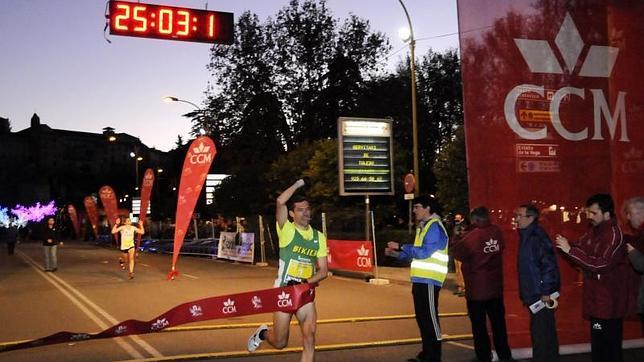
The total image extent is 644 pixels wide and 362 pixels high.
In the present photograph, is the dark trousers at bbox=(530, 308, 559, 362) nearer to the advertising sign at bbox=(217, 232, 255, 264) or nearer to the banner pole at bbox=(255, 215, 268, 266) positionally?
the banner pole at bbox=(255, 215, 268, 266)

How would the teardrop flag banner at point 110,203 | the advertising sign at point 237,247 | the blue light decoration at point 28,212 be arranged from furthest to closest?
1. the blue light decoration at point 28,212
2. the teardrop flag banner at point 110,203
3. the advertising sign at point 237,247

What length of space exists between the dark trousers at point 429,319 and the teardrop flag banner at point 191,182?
42.2 ft

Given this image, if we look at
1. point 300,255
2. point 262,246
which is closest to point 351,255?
point 262,246

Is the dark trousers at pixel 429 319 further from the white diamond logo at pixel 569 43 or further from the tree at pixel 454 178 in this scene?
the tree at pixel 454 178

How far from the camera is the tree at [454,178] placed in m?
26.5

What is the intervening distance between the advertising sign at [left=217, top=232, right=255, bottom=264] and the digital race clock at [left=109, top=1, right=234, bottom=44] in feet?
49.1

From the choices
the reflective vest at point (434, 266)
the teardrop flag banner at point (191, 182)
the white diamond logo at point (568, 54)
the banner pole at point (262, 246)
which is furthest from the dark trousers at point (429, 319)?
the banner pole at point (262, 246)

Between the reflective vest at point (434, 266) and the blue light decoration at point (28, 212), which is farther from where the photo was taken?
the blue light decoration at point (28, 212)

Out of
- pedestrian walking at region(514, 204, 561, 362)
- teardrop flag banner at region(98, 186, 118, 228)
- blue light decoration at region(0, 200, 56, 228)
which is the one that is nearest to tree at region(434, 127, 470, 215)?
pedestrian walking at region(514, 204, 561, 362)

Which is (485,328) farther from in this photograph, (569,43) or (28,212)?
(28,212)

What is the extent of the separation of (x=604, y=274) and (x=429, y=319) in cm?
187

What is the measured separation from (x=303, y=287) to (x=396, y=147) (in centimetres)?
2567

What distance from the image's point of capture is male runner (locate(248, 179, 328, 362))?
6.37 meters

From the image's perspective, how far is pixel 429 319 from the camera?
7.18 metres
